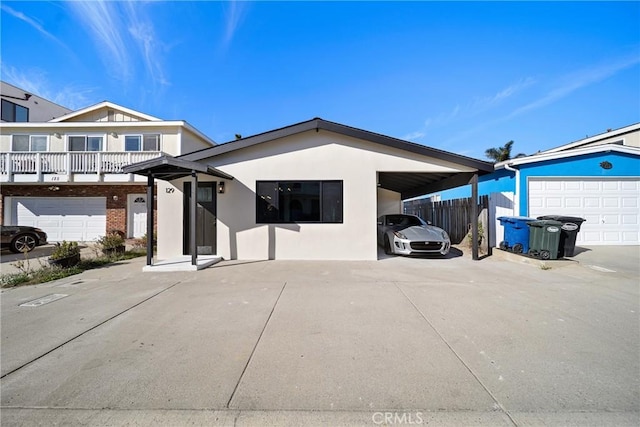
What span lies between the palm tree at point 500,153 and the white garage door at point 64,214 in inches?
1526

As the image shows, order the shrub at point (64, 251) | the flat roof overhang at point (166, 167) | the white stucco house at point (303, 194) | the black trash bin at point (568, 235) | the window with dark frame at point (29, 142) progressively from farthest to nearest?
1. the window with dark frame at point (29, 142)
2. the white stucco house at point (303, 194)
3. the black trash bin at point (568, 235)
4. the shrub at point (64, 251)
5. the flat roof overhang at point (166, 167)

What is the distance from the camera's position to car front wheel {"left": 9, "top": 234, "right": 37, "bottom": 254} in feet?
33.3

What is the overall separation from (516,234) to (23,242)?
16711mm

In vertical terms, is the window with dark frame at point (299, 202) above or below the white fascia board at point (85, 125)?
below

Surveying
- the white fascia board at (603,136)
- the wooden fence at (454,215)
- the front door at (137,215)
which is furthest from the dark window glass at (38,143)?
the white fascia board at (603,136)

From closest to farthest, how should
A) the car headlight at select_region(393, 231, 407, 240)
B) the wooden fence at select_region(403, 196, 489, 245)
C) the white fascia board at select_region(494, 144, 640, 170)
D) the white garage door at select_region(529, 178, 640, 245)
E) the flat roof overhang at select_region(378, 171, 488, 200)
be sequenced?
the car headlight at select_region(393, 231, 407, 240), the flat roof overhang at select_region(378, 171, 488, 200), the white fascia board at select_region(494, 144, 640, 170), the white garage door at select_region(529, 178, 640, 245), the wooden fence at select_region(403, 196, 489, 245)

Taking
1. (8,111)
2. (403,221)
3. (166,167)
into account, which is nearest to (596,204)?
(403,221)

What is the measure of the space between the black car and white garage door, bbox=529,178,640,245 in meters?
18.1

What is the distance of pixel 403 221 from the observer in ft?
32.1

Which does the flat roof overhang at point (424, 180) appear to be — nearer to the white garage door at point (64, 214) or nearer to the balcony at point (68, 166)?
the balcony at point (68, 166)

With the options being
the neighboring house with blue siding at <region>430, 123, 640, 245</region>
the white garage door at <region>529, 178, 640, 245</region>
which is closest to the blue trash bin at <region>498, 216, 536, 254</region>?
the neighboring house with blue siding at <region>430, 123, 640, 245</region>

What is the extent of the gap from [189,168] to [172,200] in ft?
7.34

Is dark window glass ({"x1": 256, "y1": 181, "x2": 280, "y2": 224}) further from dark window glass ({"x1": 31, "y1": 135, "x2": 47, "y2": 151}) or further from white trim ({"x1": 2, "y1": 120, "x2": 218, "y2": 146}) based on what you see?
dark window glass ({"x1": 31, "y1": 135, "x2": 47, "y2": 151})

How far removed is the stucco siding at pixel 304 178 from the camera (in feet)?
27.3
